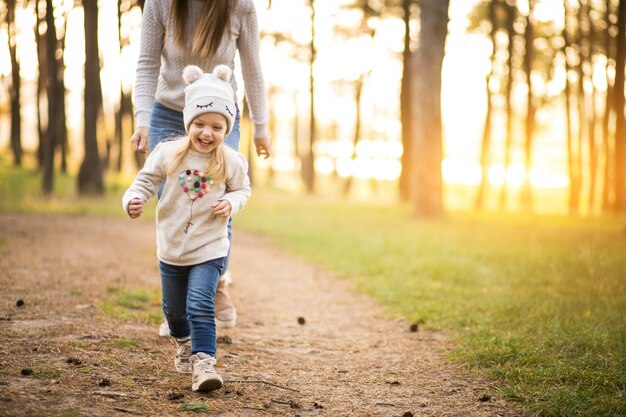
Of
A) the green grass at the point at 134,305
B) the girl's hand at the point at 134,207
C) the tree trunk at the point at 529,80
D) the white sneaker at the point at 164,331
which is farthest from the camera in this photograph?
the tree trunk at the point at 529,80

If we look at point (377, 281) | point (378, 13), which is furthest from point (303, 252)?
point (378, 13)

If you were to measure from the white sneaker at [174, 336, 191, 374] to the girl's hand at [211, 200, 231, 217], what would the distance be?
92cm

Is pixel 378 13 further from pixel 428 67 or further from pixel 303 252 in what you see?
pixel 303 252

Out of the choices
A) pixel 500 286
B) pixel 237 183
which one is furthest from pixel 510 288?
pixel 237 183

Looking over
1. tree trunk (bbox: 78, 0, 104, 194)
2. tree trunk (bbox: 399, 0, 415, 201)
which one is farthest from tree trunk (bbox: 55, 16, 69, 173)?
tree trunk (bbox: 399, 0, 415, 201)

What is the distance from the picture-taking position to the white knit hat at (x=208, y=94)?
12.4 ft

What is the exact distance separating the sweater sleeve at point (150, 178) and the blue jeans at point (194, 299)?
45cm

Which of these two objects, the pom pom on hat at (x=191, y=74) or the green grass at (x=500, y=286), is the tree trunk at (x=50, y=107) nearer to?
the green grass at (x=500, y=286)

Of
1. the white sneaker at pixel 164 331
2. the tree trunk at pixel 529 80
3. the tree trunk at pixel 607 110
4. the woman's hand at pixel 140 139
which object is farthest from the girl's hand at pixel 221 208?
the tree trunk at pixel 607 110

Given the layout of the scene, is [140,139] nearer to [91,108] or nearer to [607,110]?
[91,108]

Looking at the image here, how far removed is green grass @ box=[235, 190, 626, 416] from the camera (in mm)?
4090

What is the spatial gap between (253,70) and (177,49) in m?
0.59

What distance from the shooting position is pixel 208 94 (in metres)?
3.78

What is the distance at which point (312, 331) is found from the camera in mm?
5672
